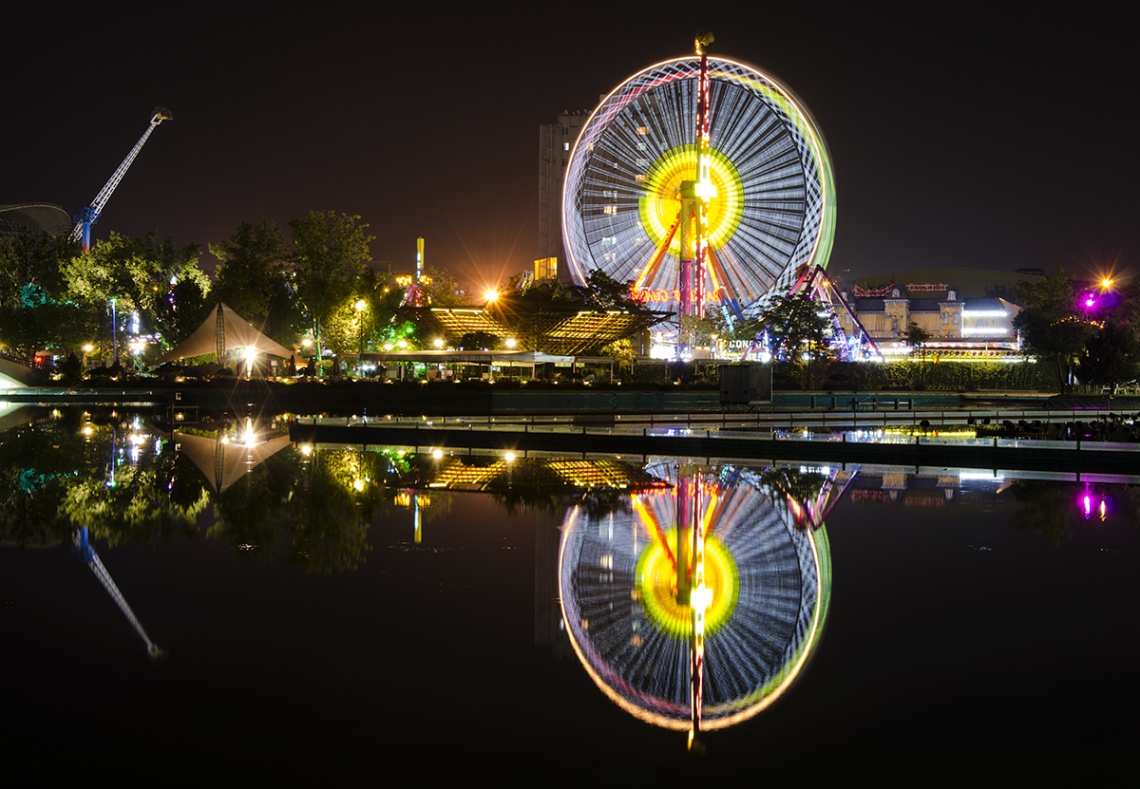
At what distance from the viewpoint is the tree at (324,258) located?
2559 inches

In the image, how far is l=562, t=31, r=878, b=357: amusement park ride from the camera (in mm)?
55406

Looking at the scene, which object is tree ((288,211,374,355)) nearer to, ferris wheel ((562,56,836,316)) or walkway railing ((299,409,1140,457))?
ferris wheel ((562,56,836,316))

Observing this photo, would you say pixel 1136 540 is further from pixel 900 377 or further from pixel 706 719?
pixel 900 377

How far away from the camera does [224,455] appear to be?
21.3 meters

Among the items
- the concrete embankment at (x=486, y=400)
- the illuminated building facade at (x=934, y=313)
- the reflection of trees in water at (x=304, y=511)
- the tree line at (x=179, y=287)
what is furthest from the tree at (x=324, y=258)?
the illuminated building facade at (x=934, y=313)

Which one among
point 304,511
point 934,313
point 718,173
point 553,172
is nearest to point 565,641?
point 304,511

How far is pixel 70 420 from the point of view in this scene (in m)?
35.0

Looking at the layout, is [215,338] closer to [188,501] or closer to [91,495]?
[91,495]

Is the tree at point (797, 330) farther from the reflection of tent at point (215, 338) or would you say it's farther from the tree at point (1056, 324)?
the reflection of tent at point (215, 338)

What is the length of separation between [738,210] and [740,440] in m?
38.6

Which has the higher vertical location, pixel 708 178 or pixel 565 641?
pixel 708 178

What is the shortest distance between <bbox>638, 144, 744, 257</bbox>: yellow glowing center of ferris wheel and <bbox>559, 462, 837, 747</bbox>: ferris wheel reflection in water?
150ft

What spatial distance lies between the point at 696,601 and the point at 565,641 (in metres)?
1.45

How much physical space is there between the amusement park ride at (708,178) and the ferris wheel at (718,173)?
0.19 feet
